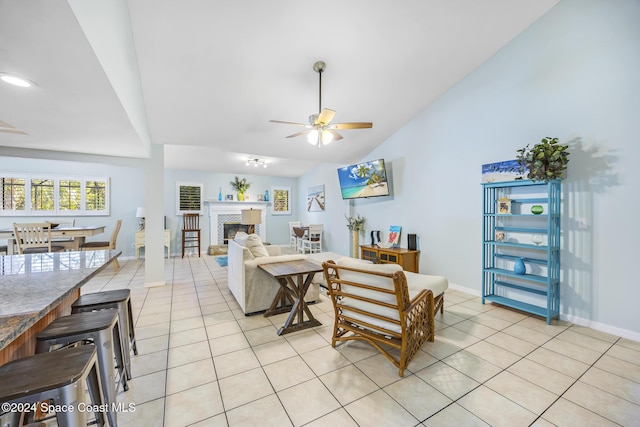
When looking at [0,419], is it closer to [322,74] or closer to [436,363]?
[436,363]

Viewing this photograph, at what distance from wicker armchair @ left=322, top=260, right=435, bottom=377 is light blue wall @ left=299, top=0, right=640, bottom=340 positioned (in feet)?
6.29

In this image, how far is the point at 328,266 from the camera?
7.05 feet

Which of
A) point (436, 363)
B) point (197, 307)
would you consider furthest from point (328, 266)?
point (197, 307)

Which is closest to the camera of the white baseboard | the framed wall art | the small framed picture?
the white baseboard

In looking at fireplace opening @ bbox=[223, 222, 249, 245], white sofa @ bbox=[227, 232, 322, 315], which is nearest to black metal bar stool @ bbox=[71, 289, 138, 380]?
white sofa @ bbox=[227, 232, 322, 315]

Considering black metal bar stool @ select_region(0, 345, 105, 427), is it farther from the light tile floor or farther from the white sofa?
the white sofa

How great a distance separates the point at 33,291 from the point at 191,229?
20.7 ft

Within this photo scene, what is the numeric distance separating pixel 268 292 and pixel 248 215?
256 centimetres

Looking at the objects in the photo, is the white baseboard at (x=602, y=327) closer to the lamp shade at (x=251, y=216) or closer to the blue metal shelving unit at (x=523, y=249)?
the blue metal shelving unit at (x=523, y=249)

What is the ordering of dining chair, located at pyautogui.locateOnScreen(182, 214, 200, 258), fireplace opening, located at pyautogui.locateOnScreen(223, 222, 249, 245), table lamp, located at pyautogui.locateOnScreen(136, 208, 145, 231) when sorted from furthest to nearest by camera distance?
fireplace opening, located at pyautogui.locateOnScreen(223, 222, 249, 245) → dining chair, located at pyautogui.locateOnScreen(182, 214, 200, 258) → table lamp, located at pyautogui.locateOnScreen(136, 208, 145, 231)

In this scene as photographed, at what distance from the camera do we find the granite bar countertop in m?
0.93

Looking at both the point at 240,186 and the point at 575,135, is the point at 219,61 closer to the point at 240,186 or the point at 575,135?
the point at 575,135

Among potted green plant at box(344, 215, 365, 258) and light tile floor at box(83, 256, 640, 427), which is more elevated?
potted green plant at box(344, 215, 365, 258)

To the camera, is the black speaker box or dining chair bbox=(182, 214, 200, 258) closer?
the black speaker box
